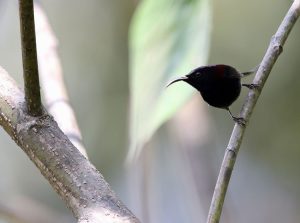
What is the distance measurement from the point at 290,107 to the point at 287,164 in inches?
6.7

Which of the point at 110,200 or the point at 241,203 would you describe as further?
the point at 241,203

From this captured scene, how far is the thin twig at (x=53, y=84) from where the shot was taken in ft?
2.23

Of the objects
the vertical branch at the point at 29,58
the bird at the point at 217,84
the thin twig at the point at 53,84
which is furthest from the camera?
the thin twig at the point at 53,84

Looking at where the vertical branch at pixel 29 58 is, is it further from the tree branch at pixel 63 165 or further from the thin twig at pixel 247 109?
the thin twig at pixel 247 109

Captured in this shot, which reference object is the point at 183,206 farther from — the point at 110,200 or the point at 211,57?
the point at 110,200

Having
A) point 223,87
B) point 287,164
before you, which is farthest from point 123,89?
point 223,87

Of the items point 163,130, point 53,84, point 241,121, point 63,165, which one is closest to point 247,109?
point 241,121

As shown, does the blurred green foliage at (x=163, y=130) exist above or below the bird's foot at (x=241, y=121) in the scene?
above

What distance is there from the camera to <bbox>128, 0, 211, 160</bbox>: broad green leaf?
49 centimetres

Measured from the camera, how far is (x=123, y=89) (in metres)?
1.86

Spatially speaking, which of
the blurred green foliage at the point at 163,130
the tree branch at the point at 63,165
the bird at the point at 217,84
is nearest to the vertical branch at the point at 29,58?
the tree branch at the point at 63,165

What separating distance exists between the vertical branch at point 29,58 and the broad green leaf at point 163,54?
0.09 m

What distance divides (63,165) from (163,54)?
135 mm

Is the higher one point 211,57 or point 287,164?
point 211,57
